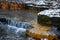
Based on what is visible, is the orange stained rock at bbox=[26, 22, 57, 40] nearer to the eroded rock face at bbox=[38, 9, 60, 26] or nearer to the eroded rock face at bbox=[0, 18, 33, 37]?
the eroded rock face at bbox=[38, 9, 60, 26]

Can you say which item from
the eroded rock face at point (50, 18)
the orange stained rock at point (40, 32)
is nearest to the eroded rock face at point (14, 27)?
the orange stained rock at point (40, 32)

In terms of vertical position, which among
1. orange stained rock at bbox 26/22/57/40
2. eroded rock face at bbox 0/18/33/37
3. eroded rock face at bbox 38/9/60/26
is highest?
eroded rock face at bbox 38/9/60/26

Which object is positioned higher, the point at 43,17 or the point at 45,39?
the point at 43,17

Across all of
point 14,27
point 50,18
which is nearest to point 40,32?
point 50,18

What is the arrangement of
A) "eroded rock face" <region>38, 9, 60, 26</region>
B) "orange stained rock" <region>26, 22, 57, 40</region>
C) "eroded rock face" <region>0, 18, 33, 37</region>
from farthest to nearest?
"eroded rock face" <region>0, 18, 33, 37</region> → "eroded rock face" <region>38, 9, 60, 26</region> → "orange stained rock" <region>26, 22, 57, 40</region>

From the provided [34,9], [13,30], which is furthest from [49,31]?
[34,9]

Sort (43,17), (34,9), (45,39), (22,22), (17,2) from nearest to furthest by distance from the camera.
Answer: (45,39) → (43,17) → (22,22) → (34,9) → (17,2)

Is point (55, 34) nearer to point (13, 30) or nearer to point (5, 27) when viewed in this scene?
point (13, 30)

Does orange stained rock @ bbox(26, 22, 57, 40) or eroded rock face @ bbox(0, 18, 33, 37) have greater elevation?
orange stained rock @ bbox(26, 22, 57, 40)

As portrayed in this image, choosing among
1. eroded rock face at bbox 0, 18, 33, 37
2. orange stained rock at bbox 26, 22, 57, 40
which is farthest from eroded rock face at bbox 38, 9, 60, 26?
eroded rock face at bbox 0, 18, 33, 37

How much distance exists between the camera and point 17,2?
13133 millimetres

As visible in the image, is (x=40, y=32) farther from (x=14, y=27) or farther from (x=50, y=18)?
(x=14, y=27)

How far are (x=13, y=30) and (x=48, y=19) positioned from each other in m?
1.85

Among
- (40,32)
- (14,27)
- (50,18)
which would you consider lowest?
(14,27)
